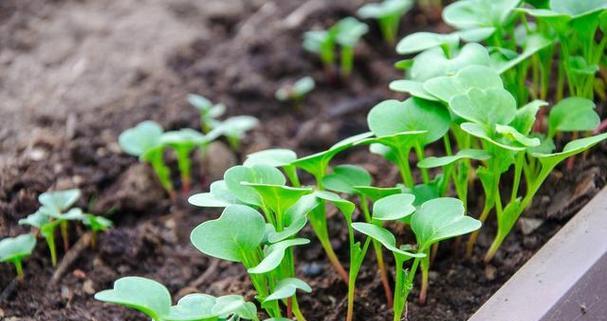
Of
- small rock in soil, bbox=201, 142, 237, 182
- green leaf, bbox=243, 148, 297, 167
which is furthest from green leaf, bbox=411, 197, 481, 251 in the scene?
small rock in soil, bbox=201, 142, 237, 182

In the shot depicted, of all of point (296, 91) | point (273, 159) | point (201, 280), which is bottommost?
point (201, 280)

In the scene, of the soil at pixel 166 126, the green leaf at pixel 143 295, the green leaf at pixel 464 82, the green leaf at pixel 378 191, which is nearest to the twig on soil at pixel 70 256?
the soil at pixel 166 126

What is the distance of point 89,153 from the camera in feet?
5.83

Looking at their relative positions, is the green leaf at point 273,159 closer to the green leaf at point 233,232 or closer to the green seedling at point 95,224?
the green leaf at point 233,232

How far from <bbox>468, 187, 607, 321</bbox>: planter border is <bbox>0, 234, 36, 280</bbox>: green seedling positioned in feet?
2.45

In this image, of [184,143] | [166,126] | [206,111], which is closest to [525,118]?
[184,143]

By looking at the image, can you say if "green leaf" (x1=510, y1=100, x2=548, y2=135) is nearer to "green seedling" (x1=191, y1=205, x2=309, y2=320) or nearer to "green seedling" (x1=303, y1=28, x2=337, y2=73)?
"green seedling" (x1=191, y1=205, x2=309, y2=320)

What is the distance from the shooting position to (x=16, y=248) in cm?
136

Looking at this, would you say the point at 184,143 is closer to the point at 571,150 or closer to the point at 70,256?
the point at 70,256

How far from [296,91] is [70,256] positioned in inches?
28.3

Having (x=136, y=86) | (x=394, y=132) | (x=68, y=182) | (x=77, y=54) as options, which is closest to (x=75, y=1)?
(x=77, y=54)

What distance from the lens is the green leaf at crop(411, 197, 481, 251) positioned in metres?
1.09

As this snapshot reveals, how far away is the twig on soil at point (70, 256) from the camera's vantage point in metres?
1.45

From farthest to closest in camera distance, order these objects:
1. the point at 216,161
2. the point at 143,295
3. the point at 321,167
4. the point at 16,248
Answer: the point at 216,161
the point at 16,248
the point at 321,167
the point at 143,295
